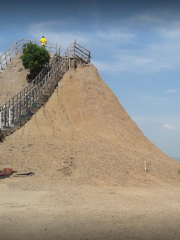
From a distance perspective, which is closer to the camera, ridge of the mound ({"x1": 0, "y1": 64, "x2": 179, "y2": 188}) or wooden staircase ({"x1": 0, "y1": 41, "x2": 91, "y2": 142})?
ridge of the mound ({"x1": 0, "y1": 64, "x2": 179, "y2": 188})

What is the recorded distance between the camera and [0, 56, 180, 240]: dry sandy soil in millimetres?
7492

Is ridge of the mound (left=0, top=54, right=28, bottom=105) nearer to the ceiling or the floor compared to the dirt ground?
nearer to the ceiling

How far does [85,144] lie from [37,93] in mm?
5866

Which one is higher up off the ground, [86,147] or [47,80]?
[47,80]

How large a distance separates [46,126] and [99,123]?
3.58 metres

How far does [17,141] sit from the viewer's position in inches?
662

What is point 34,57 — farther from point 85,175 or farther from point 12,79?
point 85,175

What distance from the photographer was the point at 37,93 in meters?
20.3

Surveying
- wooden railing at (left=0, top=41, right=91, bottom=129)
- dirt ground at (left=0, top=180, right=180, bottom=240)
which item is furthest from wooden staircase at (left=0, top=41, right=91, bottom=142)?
dirt ground at (left=0, top=180, right=180, bottom=240)

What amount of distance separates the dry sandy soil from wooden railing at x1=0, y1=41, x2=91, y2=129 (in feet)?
2.34

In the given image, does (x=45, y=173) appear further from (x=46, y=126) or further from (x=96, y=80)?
(x=96, y=80)

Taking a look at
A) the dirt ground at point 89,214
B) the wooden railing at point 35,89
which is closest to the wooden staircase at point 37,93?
the wooden railing at point 35,89

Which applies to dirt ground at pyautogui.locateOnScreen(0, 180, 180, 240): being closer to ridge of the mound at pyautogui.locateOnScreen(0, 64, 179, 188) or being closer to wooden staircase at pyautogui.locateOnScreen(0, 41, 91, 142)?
ridge of the mound at pyautogui.locateOnScreen(0, 64, 179, 188)

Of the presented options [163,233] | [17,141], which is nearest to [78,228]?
[163,233]
